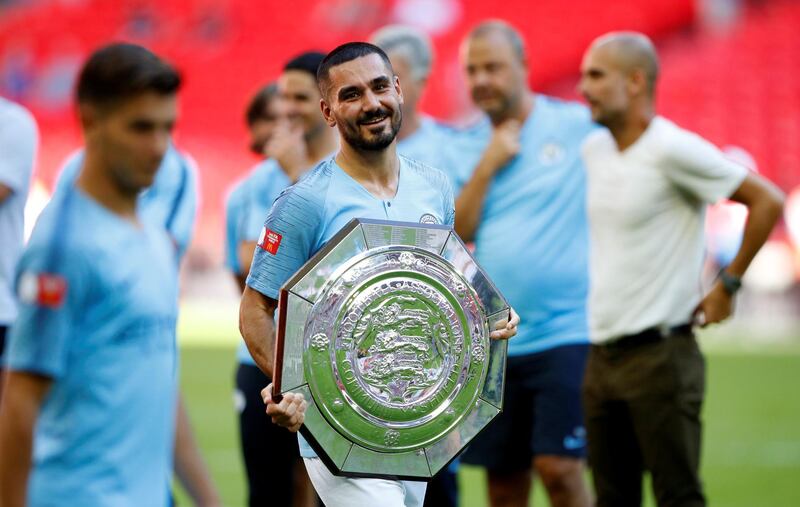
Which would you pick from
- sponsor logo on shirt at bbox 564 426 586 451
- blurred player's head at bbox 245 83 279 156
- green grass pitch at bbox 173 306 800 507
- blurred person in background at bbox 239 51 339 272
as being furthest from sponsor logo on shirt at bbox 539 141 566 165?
green grass pitch at bbox 173 306 800 507

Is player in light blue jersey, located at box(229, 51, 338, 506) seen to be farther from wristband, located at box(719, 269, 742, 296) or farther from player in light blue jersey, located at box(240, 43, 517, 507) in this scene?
wristband, located at box(719, 269, 742, 296)

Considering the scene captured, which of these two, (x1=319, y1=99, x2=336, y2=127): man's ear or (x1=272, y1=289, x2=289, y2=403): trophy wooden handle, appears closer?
(x1=272, y1=289, x2=289, y2=403): trophy wooden handle

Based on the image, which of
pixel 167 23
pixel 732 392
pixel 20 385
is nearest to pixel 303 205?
pixel 20 385

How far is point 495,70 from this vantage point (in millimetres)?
5445

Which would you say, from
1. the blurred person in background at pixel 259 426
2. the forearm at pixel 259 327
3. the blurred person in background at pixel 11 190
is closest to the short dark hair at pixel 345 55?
the forearm at pixel 259 327

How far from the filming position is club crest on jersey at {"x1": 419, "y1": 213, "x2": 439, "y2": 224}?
3.53 meters

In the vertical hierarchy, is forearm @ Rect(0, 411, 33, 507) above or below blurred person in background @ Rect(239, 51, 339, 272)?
below

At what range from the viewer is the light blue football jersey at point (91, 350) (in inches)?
97.3

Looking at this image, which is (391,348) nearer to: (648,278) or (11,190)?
(648,278)

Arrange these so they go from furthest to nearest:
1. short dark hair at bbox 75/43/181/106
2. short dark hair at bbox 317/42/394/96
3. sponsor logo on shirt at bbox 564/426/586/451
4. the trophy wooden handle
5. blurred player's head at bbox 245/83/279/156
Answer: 1. blurred player's head at bbox 245/83/279/156
2. sponsor logo on shirt at bbox 564/426/586/451
3. short dark hair at bbox 317/42/394/96
4. the trophy wooden handle
5. short dark hair at bbox 75/43/181/106

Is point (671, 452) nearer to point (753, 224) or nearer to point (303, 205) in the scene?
point (753, 224)

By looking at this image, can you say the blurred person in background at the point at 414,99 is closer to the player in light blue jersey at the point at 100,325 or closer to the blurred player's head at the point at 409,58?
the blurred player's head at the point at 409,58

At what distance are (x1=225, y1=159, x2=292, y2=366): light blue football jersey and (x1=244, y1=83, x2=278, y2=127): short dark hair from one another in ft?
2.04

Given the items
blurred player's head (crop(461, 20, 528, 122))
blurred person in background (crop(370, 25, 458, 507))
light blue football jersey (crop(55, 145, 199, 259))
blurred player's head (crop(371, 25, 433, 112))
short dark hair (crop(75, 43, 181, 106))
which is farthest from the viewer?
blurred player's head (crop(371, 25, 433, 112))
